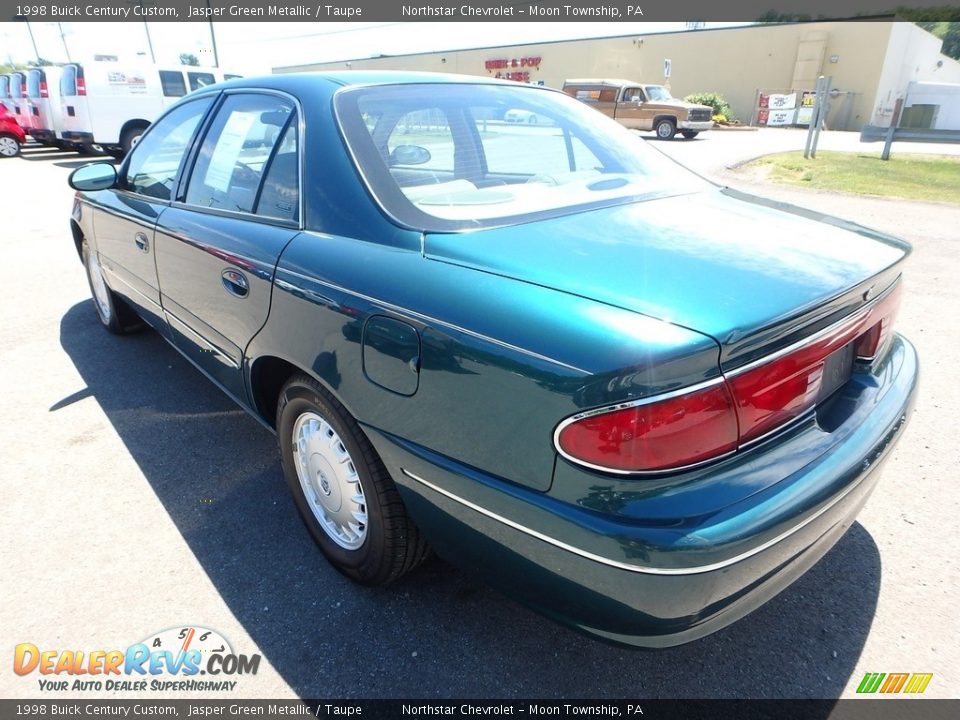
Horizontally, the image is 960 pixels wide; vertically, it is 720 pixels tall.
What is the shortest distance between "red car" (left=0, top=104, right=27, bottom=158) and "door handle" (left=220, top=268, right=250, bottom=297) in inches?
695

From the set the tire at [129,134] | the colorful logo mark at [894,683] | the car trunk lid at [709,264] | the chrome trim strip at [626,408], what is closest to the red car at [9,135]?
the tire at [129,134]

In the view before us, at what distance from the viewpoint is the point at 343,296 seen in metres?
1.88

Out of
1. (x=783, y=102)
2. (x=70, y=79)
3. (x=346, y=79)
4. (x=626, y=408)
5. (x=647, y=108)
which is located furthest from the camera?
(x=783, y=102)

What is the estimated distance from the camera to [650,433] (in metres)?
1.38

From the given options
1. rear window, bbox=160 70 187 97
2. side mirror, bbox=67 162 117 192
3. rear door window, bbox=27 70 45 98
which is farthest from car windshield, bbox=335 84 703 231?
rear door window, bbox=27 70 45 98

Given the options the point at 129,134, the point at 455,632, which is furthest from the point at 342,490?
the point at 129,134

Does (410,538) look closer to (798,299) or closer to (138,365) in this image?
(798,299)

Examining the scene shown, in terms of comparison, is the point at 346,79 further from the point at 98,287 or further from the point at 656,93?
the point at 656,93

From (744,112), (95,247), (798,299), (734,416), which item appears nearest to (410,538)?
(734,416)

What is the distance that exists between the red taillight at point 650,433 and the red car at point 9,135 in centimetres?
1933

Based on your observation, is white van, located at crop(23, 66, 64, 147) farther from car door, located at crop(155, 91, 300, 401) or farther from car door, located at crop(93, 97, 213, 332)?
car door, located at crop(155, 91, 300, 401)

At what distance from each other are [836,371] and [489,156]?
1.51m

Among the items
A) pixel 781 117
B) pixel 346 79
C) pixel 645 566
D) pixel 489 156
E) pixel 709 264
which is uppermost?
pixel 346 79

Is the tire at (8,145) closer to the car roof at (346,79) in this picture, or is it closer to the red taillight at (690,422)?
the car roof at (346,79)
